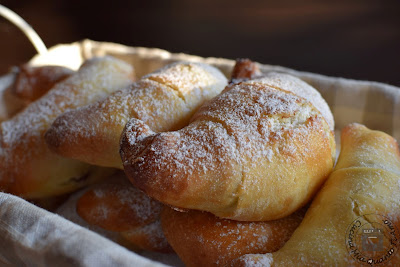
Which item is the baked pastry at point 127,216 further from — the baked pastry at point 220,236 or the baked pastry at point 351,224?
the baked pastry at point 351,224

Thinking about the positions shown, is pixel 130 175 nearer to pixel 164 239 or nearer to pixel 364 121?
pixel 164 239

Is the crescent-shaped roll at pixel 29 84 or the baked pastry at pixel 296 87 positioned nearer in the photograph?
the baked pastry at pixel 296 87

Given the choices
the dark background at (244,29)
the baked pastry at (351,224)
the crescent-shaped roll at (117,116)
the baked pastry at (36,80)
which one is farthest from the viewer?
the dark background at (244,29)

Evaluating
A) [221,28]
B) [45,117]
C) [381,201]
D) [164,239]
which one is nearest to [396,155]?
[381,201]

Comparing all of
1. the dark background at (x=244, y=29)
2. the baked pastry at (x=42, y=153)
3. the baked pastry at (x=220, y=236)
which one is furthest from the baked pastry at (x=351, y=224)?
the dark background at (x=244, y=29)

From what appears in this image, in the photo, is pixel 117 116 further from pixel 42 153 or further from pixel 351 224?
pixel 351 224

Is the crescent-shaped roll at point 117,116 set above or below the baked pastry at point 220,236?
above

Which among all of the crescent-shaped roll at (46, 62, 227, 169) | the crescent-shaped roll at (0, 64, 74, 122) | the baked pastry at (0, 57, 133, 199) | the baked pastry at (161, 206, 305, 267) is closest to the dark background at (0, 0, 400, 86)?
the crescent-shaped roll at (0, 64, 74, 122)

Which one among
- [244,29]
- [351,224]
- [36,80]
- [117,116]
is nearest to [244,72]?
[117,116]
